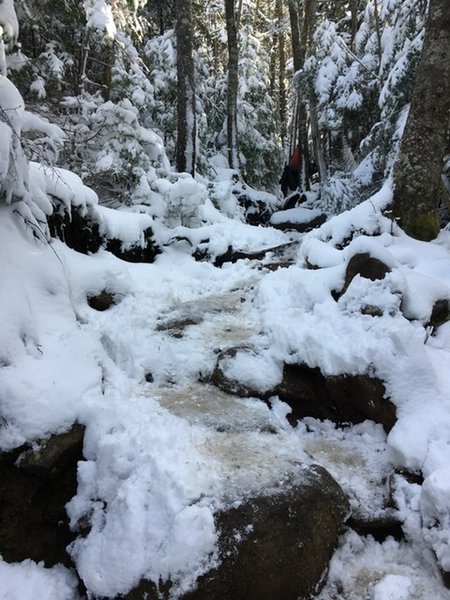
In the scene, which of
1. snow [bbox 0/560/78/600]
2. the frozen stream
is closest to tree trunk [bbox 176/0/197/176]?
the frozen stream

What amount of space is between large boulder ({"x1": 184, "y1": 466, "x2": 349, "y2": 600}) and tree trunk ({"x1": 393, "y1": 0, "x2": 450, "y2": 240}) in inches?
182

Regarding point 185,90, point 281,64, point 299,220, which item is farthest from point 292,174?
point 281,64

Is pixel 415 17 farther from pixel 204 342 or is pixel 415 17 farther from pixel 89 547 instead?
pixel 89 547

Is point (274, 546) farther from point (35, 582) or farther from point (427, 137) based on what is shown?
point (427, 137)

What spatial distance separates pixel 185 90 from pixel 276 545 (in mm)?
10134

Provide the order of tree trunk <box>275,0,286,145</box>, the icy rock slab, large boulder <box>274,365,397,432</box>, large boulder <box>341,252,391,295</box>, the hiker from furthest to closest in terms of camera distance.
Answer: tree trunk <box>275,0,286,145</box> < the hiker < large boulder <box>341,252,391,295</box> < large boulder <box>274,365,397,432</box> < the icy rock slab

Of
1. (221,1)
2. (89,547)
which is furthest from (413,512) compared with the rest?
(221,1)

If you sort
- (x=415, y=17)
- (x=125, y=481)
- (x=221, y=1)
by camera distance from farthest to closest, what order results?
(x=221, y=1) < (x=415, y=17) < (x=125, y=481)

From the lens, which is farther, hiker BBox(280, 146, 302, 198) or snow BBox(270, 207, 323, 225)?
hiker BBox(280, 146, 302, 198)

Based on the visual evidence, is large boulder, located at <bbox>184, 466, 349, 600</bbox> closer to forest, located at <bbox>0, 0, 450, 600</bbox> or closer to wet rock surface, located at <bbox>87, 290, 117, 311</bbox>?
forest, located at <bbox>0, 0, 450, 600</bbox>

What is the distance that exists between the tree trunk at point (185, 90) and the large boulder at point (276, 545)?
29.7ft

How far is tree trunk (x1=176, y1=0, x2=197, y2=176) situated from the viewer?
998cm

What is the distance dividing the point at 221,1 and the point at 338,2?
556 cm

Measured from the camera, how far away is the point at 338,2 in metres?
17.0
